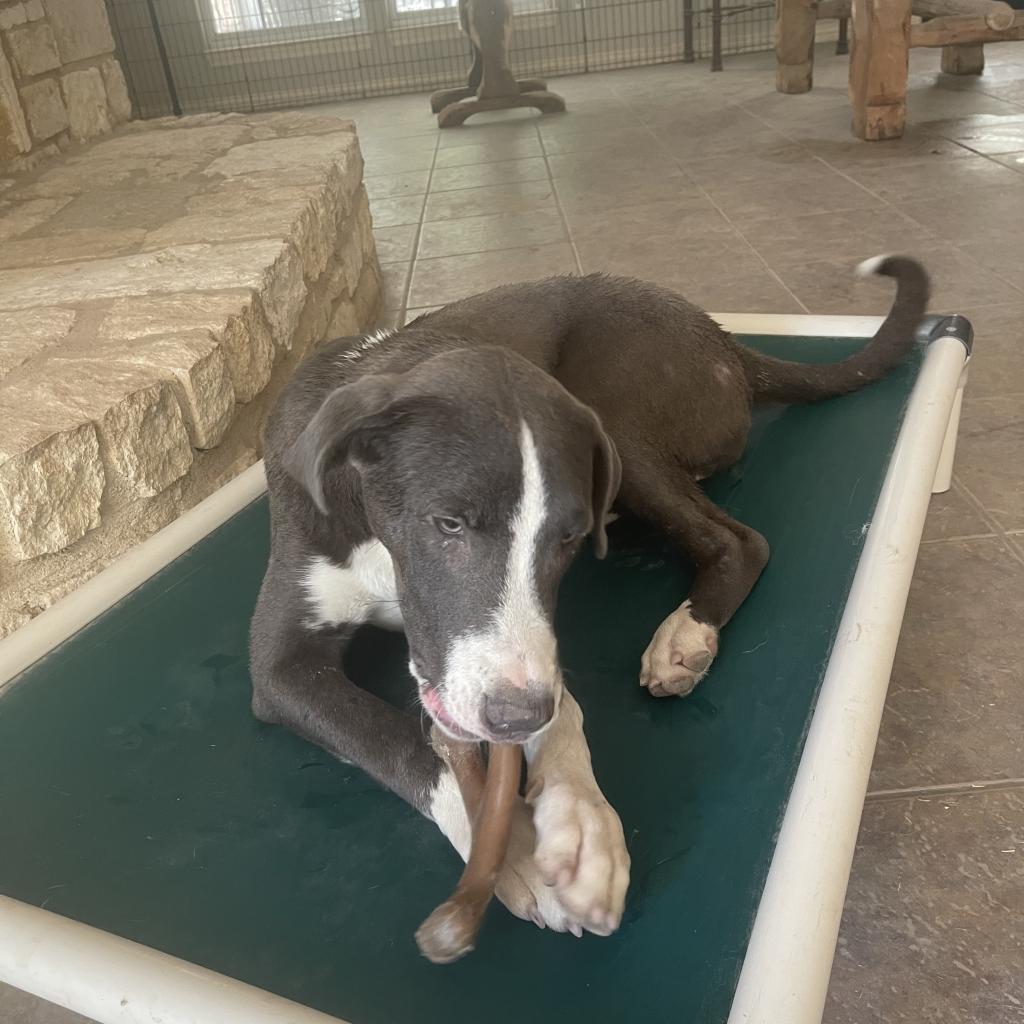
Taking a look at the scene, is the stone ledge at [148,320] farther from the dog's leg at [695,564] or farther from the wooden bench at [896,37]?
the wooden bench at [896,37]

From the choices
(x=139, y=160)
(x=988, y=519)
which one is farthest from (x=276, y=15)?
(x=988, y=519)

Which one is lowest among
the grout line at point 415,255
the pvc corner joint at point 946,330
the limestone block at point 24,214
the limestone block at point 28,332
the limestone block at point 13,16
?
the grout line at point 415,255

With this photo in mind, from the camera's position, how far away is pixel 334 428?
1.27 meters

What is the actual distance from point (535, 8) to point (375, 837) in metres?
9.49

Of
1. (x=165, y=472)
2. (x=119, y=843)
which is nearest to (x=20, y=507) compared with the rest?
(x=165, y=472)

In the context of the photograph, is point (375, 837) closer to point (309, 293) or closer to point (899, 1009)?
point (899, 1009)

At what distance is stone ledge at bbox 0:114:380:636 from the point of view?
2090 millimetres

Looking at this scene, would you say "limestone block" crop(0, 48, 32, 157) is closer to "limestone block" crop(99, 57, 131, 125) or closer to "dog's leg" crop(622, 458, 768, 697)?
"limestone block" crop(99, 57, 131, 125)

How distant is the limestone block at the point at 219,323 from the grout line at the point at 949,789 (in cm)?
178

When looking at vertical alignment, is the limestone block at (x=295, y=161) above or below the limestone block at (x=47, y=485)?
above

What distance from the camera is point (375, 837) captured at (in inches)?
52.8

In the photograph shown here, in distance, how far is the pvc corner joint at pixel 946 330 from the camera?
2299 mm

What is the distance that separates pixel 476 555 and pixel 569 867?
38cm

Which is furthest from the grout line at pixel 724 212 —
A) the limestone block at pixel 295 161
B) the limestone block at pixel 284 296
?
the limestone block at pixel 284 296
